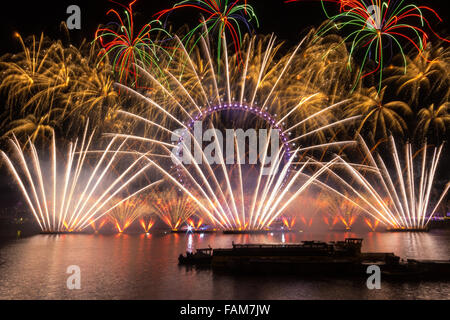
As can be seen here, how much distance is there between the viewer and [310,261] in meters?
35.0

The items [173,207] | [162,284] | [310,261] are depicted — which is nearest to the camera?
[162,284]

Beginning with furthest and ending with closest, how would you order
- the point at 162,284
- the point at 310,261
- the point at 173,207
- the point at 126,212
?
the point at 126,212
the point at 173,207
the point at 310,261
the point at 162,284

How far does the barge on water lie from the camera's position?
33906 mm

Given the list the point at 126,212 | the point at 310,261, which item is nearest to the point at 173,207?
the point at 126,212

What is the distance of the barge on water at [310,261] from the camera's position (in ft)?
111

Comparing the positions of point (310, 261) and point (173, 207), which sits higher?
point (173, 207)

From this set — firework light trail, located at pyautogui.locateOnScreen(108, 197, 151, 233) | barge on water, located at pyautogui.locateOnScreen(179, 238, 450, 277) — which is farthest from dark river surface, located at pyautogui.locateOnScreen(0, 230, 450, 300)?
firework light trail, located at pyautogui.locateOnScreen(108, 197, 151, 233)

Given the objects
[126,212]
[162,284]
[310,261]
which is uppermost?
[126,212]

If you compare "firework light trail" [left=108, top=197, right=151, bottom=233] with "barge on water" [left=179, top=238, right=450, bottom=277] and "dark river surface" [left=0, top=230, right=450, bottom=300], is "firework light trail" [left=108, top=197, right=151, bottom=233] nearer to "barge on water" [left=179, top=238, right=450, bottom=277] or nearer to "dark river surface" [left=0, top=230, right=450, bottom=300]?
"dark river surface" [left=0, top=230, right=450, bottom=300]

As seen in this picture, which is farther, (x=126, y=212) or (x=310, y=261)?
(x=126, y=212)

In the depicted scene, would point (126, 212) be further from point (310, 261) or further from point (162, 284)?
point (310, 261)
